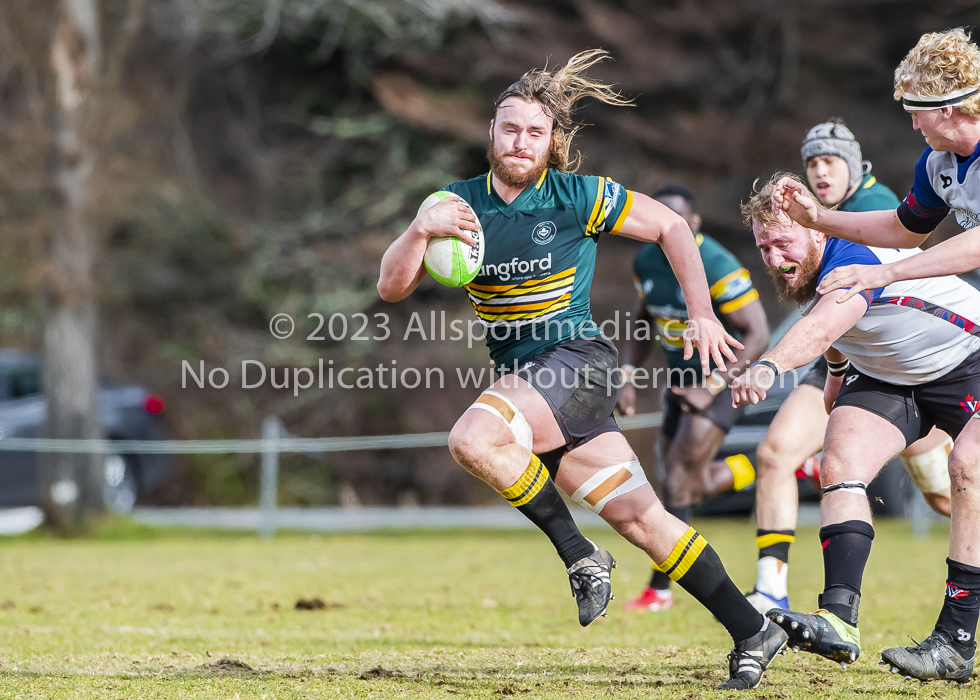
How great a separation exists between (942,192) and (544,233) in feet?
4.80

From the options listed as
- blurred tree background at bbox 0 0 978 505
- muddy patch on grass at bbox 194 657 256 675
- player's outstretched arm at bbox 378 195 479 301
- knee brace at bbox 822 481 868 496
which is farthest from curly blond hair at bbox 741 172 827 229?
blurred tree background at bbox 0 0 978 505

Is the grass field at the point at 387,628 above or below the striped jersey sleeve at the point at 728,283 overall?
below

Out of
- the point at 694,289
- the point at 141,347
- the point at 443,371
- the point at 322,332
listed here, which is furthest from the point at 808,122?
the point at 694,289

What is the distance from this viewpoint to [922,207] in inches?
155

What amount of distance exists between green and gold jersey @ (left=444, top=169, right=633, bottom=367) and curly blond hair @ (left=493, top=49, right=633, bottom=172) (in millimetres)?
161

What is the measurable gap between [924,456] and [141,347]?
15.3 m

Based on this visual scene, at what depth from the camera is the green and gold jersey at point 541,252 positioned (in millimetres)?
3865

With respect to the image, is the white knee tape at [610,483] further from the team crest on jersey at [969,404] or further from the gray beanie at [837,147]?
the gray beanie at [837,147]

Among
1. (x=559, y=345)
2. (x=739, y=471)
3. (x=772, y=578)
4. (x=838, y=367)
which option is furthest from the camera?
(x=739, y=471)

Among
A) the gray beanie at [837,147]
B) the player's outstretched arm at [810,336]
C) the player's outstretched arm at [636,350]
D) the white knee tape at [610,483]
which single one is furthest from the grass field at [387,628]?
the gray beanie at [837,147]

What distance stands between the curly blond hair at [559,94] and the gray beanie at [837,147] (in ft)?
5.38

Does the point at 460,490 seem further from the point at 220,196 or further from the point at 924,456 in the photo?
the point at 924,456

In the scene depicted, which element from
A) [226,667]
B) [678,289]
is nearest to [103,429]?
[678,289]

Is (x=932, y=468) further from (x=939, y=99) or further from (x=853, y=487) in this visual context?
(x=939, y=99)
